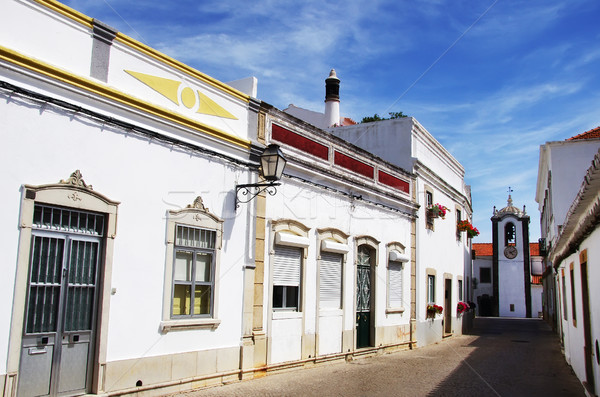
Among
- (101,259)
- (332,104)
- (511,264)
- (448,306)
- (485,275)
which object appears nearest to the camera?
(101,259)

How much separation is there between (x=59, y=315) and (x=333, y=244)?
6.93m

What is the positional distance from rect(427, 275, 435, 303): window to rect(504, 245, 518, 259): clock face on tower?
1281 inches

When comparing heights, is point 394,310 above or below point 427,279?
below

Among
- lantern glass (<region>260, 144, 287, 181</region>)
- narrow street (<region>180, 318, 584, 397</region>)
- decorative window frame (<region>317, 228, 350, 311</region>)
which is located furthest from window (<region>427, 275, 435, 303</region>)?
lantern glass (<region>260, 144, 287, 181</region>)

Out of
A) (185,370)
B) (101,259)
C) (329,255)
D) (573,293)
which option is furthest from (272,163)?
(573,293)

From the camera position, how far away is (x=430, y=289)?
19.2m

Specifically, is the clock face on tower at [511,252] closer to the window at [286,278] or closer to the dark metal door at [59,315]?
the window at [286,278]

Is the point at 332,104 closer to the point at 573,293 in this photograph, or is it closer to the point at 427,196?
the point at 427,196

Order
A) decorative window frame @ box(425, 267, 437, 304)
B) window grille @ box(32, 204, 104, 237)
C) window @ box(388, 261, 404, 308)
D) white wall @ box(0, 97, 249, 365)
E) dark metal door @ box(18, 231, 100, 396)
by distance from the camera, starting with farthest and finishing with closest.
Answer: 1. decorative window frame @ box(425, 267, 437, 304)
2. window @ box(388, 261, 404, 308)
3. window grille @ box(32, 204, 104, 237)
4. dark metal door @ box(18, 231, 100, 396)
5. white wall @ box(0, 97, 249, 365)

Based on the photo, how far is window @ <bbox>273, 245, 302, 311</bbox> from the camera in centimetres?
1121

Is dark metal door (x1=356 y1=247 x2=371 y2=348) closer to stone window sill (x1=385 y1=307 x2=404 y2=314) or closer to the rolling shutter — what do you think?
stone window sill (x1=385 y1=307 x2=404 y2=314)

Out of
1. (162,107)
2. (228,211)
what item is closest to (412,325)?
(228,211)

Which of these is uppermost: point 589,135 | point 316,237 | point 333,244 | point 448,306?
point 589,135

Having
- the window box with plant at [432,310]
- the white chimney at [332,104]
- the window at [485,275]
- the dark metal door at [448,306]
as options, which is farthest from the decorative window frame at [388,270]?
the window at [485,275]
